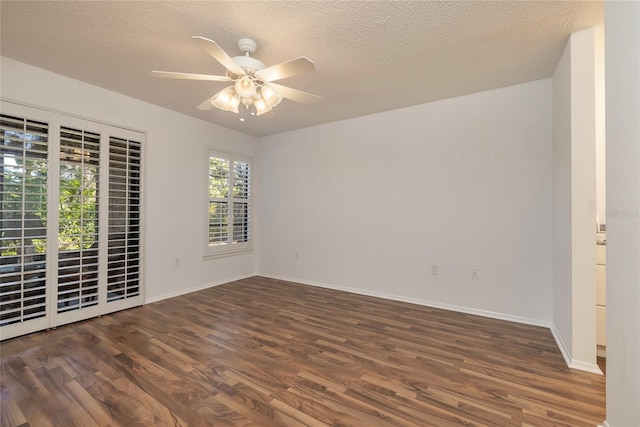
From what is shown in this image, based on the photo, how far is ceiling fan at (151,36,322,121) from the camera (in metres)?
1.72

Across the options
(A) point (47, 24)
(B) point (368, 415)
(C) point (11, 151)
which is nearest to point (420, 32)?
(B) point (368, 415)

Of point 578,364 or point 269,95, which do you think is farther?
point 269,95

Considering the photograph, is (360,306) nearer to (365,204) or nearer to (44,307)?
(365,204)

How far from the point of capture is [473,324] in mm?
2861

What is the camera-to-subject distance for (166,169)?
3.77 m

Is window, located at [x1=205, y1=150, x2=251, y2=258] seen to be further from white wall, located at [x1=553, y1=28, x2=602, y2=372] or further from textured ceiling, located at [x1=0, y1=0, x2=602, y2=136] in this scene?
white wall, located at [x1=553, y1=28, x2=602, y2=372]

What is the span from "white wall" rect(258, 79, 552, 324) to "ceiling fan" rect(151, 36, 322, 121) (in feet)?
6.20

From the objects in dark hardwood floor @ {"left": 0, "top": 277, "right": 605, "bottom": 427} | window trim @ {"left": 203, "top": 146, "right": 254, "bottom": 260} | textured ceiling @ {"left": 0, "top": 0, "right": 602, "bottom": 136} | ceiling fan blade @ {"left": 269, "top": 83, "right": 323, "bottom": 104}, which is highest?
textured ceiling @ {"left": 0, "top": 0, "right": 602, "bottom": 136}

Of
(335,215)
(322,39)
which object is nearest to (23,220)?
(322,39)

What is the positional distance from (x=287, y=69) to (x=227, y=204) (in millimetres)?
3207

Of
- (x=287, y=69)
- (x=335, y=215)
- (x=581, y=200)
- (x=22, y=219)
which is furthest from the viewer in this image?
(x=335, y=215)

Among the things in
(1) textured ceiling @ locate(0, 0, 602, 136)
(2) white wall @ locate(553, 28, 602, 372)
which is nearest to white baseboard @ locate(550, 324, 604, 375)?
(2) white wall @ locate(553, 28, 602, 372)

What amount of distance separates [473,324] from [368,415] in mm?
1867

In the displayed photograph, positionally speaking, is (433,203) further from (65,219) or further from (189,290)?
(65,219)
